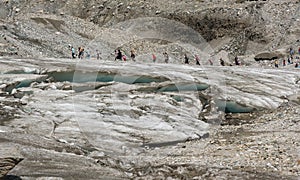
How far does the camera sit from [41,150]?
1172cm

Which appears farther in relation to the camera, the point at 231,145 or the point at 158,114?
the point at 158,114

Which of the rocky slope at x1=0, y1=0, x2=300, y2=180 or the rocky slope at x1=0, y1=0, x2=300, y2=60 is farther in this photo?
the rocky slope at x1=0, y1=0, x2=300, y2=60

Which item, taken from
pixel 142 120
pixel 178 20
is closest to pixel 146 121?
pixel 142 120

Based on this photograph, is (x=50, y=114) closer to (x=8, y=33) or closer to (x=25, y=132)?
(x=25, y=132)

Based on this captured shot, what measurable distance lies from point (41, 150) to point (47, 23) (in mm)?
41137

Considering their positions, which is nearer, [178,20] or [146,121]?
[146,121]

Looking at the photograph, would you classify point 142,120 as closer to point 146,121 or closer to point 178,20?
point 146,121

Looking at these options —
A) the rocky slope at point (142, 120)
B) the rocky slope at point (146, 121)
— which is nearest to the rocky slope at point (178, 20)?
the rocky slope at point (142, 120)

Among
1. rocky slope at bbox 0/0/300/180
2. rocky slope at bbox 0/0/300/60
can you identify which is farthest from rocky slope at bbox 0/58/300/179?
rocky slope at bbox 0/0/300/60

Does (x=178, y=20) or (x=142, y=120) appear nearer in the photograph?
(x=142, y=120)

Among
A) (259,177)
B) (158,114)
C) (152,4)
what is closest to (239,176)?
(259,177)

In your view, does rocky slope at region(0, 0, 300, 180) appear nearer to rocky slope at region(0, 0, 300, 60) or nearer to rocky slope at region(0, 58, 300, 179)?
rocky slope at region(0, 58, 300, 179)

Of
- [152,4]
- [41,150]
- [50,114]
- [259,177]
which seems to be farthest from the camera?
[152,4]

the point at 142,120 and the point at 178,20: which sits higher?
the point at 178,20
